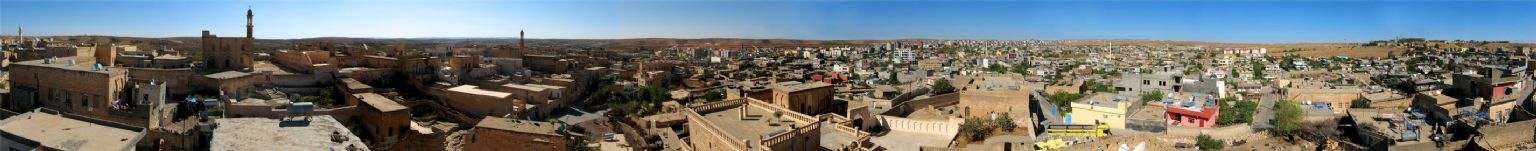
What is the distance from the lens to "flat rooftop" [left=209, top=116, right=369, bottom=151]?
6.13 meters

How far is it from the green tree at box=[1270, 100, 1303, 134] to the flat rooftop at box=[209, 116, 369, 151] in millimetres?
9827

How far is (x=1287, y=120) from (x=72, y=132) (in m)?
11.8

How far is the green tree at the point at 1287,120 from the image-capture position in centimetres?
1147

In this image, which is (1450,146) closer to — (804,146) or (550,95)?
(804,146)

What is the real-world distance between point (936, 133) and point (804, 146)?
115 inches

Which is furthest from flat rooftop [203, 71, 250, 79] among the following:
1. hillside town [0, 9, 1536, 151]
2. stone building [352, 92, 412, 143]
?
stone building [352, 92, 412, 143]

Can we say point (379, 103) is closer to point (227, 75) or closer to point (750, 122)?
point (227, 75)

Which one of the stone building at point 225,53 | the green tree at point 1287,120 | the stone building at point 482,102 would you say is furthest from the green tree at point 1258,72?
the stone building at point 225,53

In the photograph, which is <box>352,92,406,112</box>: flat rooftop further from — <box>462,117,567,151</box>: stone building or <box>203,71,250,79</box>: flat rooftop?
<box>203,71,250,79</box>: flat rooftop

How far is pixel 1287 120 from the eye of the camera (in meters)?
11.8

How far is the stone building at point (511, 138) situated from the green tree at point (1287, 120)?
8.13m

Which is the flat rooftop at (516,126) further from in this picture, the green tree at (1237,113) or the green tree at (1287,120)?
the green tree at (1237,113)

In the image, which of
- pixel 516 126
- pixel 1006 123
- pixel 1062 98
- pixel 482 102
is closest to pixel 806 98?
pixel 1006 123

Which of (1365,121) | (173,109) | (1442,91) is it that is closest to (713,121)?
(173,109)
